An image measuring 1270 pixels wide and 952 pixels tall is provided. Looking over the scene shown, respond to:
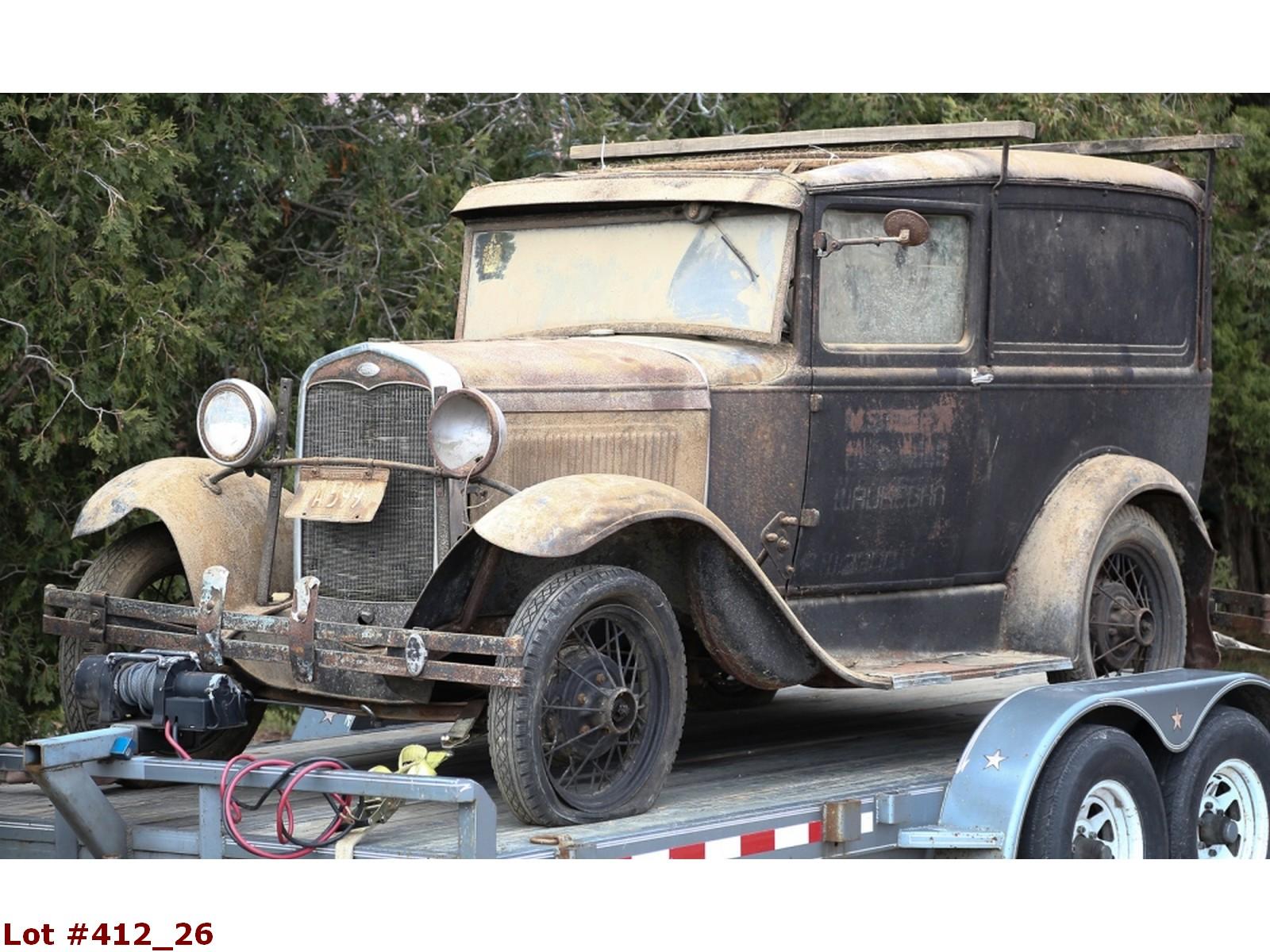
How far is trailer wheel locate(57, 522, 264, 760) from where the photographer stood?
6016mm

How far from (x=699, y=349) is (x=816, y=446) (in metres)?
0.51

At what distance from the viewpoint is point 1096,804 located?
5.69 metres

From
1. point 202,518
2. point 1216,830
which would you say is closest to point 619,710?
point 202,518

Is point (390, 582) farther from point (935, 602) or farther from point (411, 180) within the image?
point (411, 180)

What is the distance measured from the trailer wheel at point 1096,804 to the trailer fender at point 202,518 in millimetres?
2469

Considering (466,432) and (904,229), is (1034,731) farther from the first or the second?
(466,432)

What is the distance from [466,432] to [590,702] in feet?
2.75

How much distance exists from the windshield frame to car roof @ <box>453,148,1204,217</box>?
5 cm

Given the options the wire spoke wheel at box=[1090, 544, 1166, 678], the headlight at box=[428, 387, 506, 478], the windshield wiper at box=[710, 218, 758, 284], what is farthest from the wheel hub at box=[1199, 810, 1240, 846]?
the headlight at box=[428, 387, 506, 478]

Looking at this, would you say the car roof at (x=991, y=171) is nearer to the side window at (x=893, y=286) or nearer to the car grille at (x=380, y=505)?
the side window at (x=893, y=286)

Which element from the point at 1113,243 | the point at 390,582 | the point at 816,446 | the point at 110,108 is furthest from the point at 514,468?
the point at 110,108

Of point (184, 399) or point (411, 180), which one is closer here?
point (184, 399)

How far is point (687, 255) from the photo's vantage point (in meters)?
6.40

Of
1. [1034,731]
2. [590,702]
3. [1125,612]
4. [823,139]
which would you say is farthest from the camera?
[823,139]
